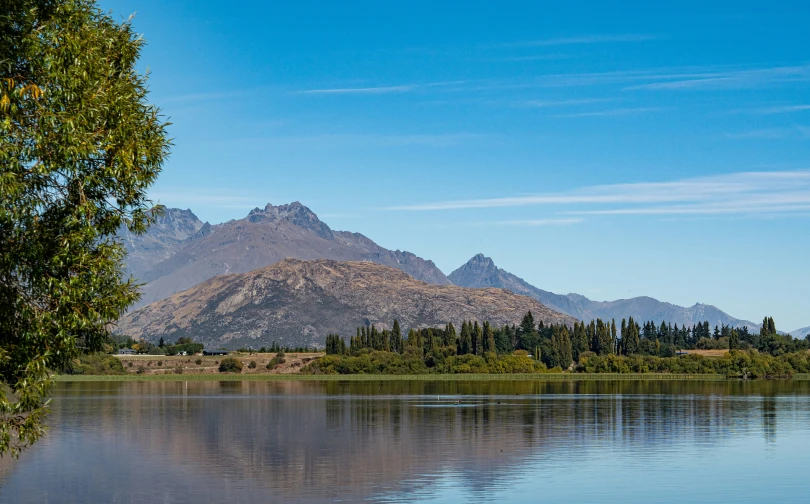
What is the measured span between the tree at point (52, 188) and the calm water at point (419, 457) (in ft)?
71.2

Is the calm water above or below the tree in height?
below

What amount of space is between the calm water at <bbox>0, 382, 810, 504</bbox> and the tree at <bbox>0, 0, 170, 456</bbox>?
21691 mm

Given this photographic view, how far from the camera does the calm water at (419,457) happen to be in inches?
1993

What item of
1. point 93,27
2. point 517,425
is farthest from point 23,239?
point 517,425

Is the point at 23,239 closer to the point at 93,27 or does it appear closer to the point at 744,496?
the point at 93,27

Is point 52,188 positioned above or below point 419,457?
above

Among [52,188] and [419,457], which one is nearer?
[52,188]

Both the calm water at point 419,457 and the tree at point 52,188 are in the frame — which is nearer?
the tree at point 52,188

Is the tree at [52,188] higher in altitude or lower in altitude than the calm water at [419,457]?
higher

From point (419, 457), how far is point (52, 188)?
4283cm

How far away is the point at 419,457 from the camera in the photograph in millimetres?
66688

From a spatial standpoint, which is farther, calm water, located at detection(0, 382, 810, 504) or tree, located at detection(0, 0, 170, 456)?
calm water, located at detection(0, 382, 810, 504)

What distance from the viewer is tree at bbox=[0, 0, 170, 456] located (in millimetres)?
27625

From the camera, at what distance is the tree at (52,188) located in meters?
27.6
